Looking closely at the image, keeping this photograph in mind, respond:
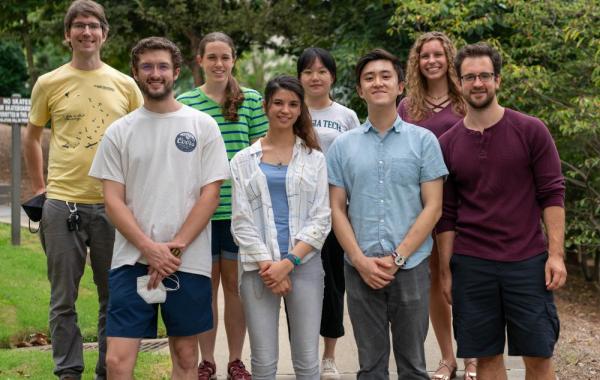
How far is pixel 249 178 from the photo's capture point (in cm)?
468

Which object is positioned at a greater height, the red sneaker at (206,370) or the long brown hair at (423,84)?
the long brown hair at (423,84)

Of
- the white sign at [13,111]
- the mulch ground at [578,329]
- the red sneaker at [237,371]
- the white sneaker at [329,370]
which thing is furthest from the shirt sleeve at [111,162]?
the white sign at [13,111]

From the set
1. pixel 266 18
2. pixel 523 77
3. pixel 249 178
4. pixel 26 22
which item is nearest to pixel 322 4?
pixel 266 18

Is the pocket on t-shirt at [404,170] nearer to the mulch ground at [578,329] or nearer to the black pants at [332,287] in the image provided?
the black pants at [332,287]

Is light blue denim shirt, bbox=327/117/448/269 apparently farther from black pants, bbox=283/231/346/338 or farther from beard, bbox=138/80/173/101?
beard, bbox=138/80/173/101

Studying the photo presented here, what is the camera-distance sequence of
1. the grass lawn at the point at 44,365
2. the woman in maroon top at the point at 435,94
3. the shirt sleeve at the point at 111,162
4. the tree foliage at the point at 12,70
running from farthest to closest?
1. the tree foliage at the point at 12,70
2. the grass lawn at the point at 44,365
3. the woman in maroon top at the point at 435,94
4. the shirt sleeve at the point at 111,162

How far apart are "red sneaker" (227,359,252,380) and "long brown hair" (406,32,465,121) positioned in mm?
1927

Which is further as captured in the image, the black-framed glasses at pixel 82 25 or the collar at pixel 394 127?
the black-framed glasses at pixel 82 25

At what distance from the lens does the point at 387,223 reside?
452cm

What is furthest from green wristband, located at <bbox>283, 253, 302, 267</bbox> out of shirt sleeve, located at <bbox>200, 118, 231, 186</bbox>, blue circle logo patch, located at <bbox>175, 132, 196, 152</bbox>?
blue circle logo patch, located at <bbox>175, 132, 196, 152</bbox>

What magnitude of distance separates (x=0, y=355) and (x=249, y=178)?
2.65m

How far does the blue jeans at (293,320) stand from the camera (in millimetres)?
4637

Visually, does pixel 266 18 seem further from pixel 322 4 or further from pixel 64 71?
pixel 64 71

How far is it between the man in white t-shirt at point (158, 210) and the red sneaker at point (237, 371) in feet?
3.37
